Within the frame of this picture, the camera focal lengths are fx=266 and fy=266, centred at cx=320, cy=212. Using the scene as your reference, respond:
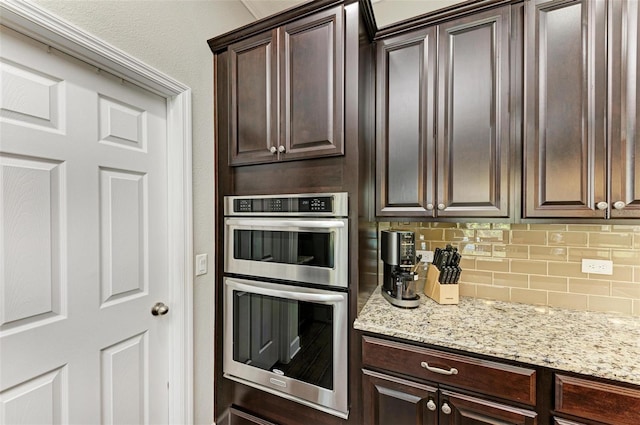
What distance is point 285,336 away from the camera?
1462 mm

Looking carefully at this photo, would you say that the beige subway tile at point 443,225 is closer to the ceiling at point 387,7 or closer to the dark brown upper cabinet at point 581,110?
the dark brown upper cabinet at point 581,110

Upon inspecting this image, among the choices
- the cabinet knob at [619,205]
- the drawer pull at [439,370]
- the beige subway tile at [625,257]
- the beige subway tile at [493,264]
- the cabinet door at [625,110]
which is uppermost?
the cabinet door at [625,110]

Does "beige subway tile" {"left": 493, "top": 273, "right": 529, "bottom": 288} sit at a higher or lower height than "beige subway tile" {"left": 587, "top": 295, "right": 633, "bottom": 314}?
higher

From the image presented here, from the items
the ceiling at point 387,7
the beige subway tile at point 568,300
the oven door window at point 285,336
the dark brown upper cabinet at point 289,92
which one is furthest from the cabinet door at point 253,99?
the beige subway tile at point 568,300

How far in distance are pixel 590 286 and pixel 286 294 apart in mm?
1627

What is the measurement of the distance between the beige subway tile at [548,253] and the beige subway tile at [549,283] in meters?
0.11

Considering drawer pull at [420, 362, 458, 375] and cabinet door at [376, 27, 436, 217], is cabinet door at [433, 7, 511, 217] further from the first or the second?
drawer pull at [420, 362, 458, 375]

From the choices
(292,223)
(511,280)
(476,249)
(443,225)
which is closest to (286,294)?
(292,223)

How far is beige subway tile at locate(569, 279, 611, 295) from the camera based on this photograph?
54.8 inches

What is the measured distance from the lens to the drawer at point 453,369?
1.03 meters

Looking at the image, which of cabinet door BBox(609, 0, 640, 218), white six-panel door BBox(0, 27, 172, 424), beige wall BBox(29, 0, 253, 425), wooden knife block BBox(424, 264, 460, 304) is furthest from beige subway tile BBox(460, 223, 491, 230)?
white six-panel door BBox(0, 27, 172, 424)

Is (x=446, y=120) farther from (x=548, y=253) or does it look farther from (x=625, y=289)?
(x=625, y=289)

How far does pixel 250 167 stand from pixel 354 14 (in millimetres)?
956

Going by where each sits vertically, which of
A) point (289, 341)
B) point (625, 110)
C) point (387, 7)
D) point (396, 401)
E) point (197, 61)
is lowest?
point (396, 401)
